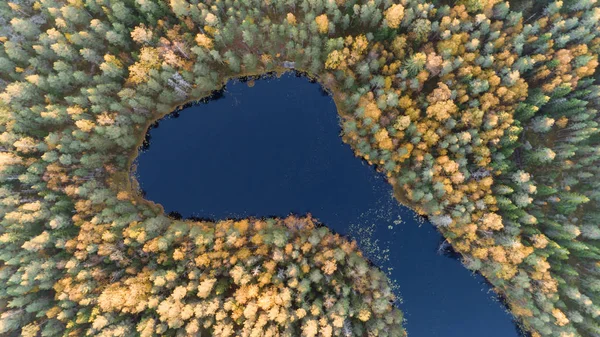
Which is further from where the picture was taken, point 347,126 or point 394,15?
point 347,126

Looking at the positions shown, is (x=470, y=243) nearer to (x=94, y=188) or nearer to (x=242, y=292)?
(x=242, y=292)

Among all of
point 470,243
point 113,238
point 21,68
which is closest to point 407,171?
point 470,243

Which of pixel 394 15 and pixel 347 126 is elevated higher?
pixel 394 15

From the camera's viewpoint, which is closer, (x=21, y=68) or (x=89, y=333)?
(x=89, y=333)

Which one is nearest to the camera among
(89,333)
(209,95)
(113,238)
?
(89,333)

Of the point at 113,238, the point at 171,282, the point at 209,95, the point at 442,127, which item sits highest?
the point at 209,95

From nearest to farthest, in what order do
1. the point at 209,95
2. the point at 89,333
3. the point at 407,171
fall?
the point at 89,333
the point at 407,171
the point at 209,95

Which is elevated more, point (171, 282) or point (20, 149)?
point (20, 149)
